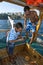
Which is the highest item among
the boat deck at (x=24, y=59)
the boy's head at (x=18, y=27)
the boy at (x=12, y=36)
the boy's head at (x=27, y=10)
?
the boy's head at (x=27, y=10)

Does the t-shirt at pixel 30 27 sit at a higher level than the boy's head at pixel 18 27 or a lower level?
lower

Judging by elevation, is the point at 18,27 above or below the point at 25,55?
above

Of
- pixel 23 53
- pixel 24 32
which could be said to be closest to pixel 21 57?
pixel 23 53

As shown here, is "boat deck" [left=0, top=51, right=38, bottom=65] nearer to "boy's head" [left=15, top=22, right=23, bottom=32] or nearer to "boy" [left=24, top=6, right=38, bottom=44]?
"boy" [left=24, top=6, right=38, bottom=44]

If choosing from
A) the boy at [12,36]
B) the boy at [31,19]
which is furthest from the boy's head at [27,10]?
the boy at [12,36]

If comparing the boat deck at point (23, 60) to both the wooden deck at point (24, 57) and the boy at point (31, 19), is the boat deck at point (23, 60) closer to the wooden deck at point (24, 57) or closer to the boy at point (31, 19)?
the wooden deck at point (24, 57)

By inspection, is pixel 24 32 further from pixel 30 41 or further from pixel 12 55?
pixel 12 55

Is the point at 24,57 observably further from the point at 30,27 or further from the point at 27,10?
the point at 27,10

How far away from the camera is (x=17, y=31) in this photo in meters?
1.92

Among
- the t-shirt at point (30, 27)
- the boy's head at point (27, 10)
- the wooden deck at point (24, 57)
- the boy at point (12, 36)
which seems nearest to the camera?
the boy's head at point (27, 10)

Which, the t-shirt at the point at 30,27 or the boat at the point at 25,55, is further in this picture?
the t-shirt at the point at 30,27

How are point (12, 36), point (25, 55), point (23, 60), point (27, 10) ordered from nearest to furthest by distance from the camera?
point (27, 10) → point (12, 36) → point (23, 60) → point (25, 55)

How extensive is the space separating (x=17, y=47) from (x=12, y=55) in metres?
0.25

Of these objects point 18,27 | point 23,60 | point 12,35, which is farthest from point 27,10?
point 23,60
